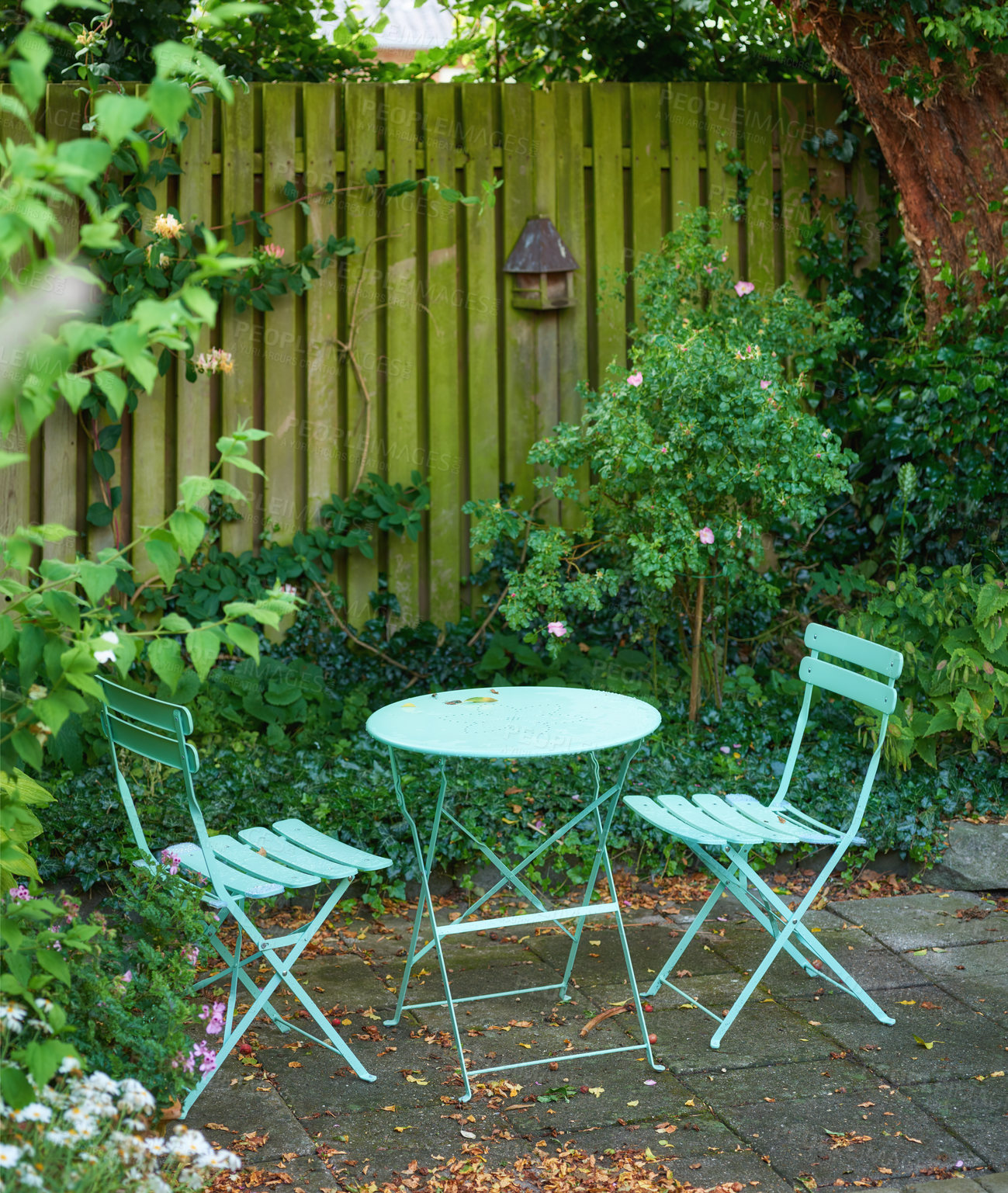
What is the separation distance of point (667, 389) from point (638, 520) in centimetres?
53

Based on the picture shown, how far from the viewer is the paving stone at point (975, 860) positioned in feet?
13.9

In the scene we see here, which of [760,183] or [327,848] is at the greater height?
[760,183]

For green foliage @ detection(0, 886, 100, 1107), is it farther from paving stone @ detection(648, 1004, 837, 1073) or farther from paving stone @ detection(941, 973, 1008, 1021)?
paving stone @ detection(941, 973, 1008, 1021)

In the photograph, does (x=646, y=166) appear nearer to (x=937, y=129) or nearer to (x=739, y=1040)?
(x=937, y=129)

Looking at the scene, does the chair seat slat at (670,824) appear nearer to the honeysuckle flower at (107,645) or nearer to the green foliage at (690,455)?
the green foliage at (690,455)

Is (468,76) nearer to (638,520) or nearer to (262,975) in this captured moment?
(638,520)

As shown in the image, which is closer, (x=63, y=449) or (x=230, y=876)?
(x=230, y=876)

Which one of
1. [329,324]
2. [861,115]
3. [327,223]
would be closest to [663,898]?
[329,324]

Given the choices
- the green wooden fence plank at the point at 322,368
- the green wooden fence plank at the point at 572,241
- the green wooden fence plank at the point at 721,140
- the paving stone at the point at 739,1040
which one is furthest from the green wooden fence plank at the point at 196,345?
the paving stone at the point at 739,1040

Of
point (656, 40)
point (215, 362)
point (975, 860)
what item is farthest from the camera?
point (656, 40)

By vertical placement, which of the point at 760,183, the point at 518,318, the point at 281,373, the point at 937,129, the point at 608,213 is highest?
the point at 937,129

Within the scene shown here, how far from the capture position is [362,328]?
18.4 ft

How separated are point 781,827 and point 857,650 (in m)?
0.56

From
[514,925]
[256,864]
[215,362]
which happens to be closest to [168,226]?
[215,362]
